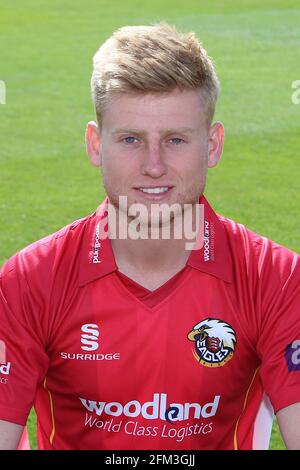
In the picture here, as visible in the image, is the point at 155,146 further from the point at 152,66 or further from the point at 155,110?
the point at 152,66

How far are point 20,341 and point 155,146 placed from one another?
667mm

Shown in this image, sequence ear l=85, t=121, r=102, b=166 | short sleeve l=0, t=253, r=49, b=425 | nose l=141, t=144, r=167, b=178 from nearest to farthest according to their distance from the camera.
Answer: nose l=141, t=144, r=167, b=178 → short sleeve l=0, t=253, r=49, b=425 → ear l=85, t=121, r=102, b=166

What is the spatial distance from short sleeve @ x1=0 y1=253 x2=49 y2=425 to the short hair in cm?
53

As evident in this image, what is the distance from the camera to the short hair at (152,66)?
9.23 feet

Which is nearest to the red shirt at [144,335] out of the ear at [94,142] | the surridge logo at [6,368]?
the surridge logo at [6,368]

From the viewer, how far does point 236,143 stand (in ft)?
33.8

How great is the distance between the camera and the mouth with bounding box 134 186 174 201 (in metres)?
2.81

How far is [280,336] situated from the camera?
2.86 metres

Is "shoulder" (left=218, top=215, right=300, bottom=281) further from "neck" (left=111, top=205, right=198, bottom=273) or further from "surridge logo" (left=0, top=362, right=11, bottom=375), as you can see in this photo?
"surridge logo" (left=0, top=362, right=11, bottom=375)

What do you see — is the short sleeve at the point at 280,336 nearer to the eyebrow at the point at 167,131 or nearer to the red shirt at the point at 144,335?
the red shirt at the point at 144,335

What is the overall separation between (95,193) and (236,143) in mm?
2149

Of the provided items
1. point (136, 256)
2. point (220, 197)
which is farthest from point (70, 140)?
point (136, 256)

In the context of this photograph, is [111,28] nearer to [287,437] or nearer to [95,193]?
[95,193]

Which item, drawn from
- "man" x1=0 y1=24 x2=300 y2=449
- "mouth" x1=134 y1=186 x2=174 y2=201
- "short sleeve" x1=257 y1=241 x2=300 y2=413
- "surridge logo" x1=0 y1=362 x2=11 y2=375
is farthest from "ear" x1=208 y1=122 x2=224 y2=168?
"surridge logo" x1=0 y1=362 x2=11 y2=375
